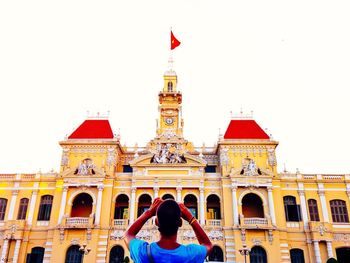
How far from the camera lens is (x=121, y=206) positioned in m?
34.9

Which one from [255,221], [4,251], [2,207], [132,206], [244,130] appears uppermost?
[244,130]

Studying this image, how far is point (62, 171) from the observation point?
34.6 metres

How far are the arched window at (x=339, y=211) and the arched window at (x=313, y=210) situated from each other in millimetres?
1651

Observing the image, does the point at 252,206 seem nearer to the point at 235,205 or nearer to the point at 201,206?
the point at 235,205

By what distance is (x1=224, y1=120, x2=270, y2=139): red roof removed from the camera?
36534mm

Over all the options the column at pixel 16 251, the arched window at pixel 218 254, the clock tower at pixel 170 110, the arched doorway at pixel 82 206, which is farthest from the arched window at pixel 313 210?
the column at pixel 16 251

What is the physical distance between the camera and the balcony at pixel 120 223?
32.1 metres

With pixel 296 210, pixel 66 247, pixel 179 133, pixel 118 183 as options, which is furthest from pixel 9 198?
pixel 296 210

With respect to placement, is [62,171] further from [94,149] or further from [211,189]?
[211,189]

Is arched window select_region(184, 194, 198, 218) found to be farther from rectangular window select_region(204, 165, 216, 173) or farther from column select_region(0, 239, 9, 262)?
column select_region(0, 239, 9, 262)

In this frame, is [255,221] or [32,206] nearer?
[255,221]

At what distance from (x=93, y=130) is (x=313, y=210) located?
25583 mm

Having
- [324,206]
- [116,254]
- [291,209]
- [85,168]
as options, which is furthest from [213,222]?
[85,168]

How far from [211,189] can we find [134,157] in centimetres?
966
